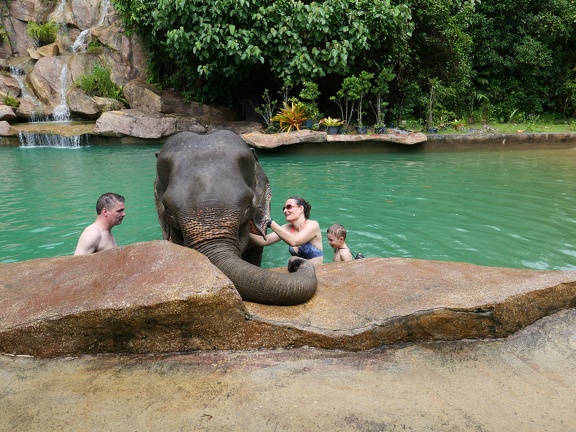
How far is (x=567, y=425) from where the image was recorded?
1816 millimetres

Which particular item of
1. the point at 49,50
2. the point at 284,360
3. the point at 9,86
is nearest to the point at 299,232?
the point at 284,360

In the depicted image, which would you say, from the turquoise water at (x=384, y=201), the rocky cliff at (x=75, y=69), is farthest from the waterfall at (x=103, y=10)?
the turquoise water at (x=384, y=201)

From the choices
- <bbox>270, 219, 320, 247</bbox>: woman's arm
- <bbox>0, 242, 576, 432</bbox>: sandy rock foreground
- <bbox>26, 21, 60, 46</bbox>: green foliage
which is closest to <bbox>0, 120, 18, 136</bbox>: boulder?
<bbox>26, 21, 60, 46</bbox>: green foliage

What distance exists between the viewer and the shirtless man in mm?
4305

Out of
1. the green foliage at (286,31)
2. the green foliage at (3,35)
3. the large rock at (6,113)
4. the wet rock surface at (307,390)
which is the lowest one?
the wet rock surface at (307,390)

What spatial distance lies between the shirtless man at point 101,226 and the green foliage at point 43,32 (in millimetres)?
20762

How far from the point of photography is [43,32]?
21.1 metres

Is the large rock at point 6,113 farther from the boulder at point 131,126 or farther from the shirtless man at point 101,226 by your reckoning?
the shirtless man at point 101,226

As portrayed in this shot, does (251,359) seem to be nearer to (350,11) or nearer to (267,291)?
(267,291)

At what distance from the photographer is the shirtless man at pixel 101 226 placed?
4.30m

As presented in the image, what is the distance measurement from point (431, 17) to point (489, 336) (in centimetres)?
1606

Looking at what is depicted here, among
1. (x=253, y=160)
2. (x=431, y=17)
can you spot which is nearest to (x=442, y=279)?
(x=253, y=160)

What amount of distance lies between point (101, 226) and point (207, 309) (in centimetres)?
254

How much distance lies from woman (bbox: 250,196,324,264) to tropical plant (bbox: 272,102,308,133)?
32.0ft
